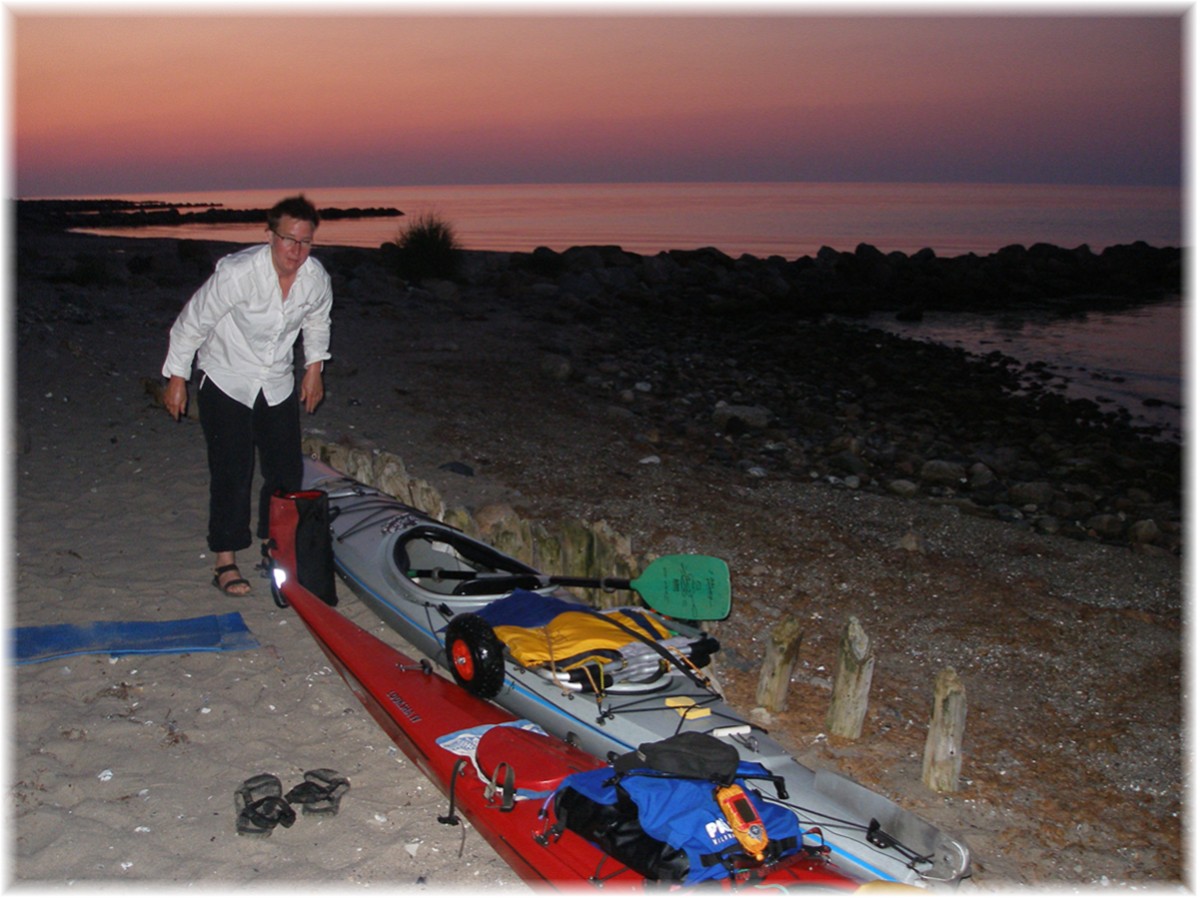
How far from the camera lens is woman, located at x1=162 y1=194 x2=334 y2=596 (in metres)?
4.65

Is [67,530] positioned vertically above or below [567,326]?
below

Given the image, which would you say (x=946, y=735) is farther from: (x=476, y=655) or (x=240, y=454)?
(x=240, y=454)

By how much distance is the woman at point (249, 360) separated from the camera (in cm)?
465

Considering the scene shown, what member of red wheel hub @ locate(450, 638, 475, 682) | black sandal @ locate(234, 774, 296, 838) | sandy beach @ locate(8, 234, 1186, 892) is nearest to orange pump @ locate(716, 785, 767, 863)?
sandy beach @ locate(8, 234, 1186, 892)

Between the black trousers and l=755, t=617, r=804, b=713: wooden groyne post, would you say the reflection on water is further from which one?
the black trousers

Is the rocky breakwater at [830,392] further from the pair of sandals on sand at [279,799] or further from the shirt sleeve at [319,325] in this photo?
the pair of sandals on sand at [279,799]

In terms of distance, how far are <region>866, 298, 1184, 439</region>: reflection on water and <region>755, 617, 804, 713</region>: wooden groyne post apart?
986 centimetres

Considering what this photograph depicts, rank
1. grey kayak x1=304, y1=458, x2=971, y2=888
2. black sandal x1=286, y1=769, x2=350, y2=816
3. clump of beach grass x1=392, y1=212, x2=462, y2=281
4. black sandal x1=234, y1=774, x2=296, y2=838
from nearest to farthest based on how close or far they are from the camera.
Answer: grey kayak x1=304, y1=458, x2=971, y2=888 → black sandal x1=234, y1=774, x2=296, y2=838 → black sandal x1=286, y1=769, x2=350, y2=816 → clump of beach grass x1=392, y1=212, x2=462, y2=281

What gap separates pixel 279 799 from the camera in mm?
3631

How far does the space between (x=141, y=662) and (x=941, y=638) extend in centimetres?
425

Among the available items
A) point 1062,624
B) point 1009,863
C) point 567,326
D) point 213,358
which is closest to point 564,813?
point 1009,863

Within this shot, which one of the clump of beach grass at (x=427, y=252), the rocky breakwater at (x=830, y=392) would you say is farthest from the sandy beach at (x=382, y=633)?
the clump of beach grass at (x=427, y=252)

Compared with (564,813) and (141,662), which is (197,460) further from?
(564,813)

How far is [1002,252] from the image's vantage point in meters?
26.7
